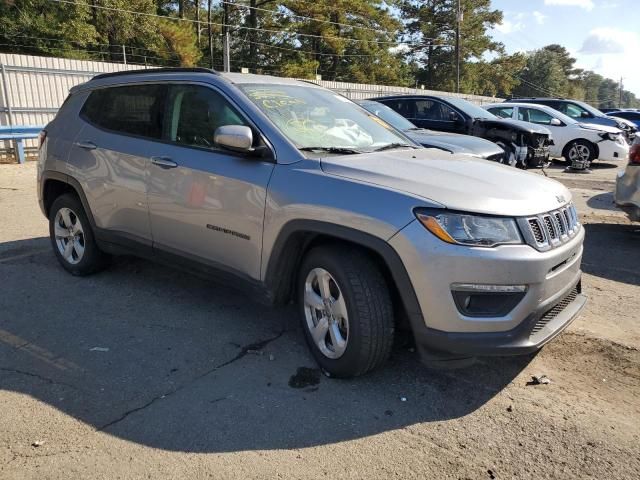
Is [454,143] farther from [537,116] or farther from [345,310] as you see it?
[537,116]

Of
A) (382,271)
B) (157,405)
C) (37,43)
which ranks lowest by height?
(157,405)

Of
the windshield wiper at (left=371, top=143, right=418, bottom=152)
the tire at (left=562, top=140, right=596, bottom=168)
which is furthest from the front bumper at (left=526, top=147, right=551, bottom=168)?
the windshield wiper at (left=371, top=143, right=418, bottom=152)

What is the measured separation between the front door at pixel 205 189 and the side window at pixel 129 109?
0.50 feet

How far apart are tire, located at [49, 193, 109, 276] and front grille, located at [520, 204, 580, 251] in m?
3.77

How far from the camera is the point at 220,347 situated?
3746 millimetres

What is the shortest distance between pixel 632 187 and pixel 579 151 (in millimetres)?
9105

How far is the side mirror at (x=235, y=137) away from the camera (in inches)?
134

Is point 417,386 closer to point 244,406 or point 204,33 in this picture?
point 244,406

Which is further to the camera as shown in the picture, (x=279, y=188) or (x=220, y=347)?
(x=220, y=347)

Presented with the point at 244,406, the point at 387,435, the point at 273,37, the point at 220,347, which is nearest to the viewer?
the point at 387,435

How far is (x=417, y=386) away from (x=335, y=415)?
0.59m

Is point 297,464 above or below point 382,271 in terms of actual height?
below

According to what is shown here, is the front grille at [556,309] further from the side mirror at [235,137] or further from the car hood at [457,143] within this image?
the car hood at [457,143]

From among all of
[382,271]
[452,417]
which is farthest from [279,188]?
[452,417]
